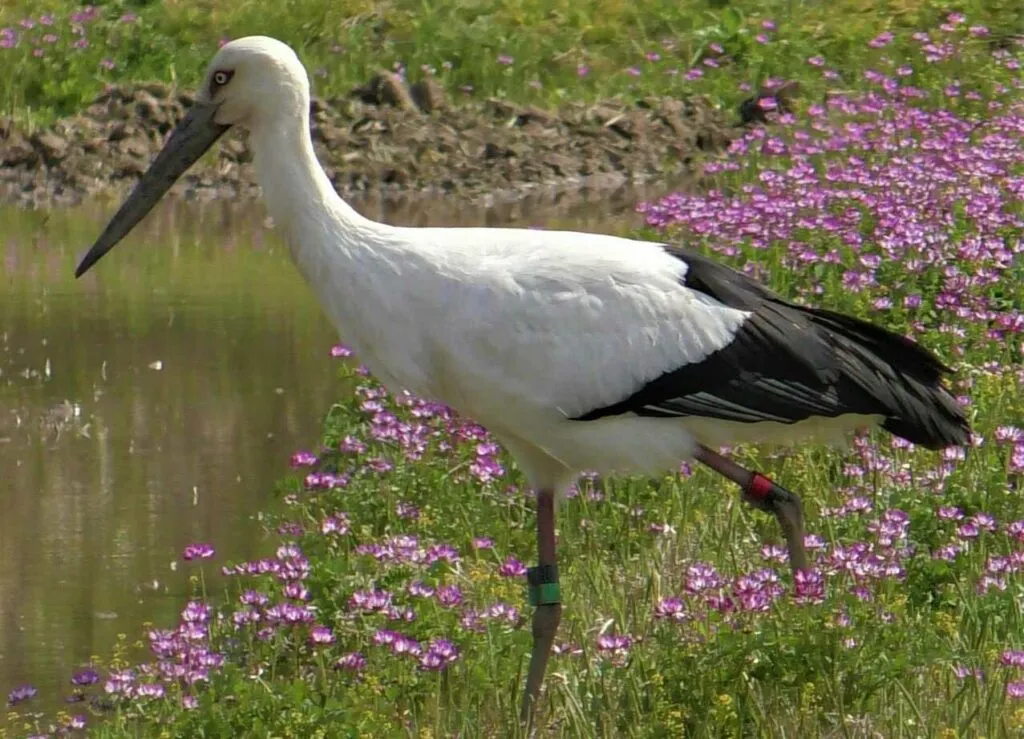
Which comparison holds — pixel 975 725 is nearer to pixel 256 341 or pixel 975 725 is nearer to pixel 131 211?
pixel 131 211

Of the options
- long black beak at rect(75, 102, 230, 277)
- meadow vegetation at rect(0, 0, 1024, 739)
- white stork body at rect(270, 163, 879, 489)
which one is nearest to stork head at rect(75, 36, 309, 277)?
long black beak at rect(75, 102, 230, 277)

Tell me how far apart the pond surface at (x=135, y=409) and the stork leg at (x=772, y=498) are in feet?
5.53

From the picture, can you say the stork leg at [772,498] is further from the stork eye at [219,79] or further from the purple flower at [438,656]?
the stork eye at [219,79]

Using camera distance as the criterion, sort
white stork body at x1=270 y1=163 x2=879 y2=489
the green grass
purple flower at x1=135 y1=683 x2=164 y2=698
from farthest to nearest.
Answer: the green grass → white stork body at x1=270 y1=163 x2=879 y2=489 → purple flower at x1=135 y1=683 x2=164 y2=698

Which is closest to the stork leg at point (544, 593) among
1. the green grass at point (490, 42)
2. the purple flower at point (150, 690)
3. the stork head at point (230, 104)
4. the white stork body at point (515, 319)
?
the white stork body at point (515, 319)

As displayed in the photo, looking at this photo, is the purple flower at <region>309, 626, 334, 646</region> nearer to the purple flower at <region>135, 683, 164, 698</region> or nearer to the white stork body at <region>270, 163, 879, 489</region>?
the purple flower at <region>135, 683, 164, 698</region>

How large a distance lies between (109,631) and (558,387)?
1598 mm

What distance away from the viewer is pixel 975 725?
163 inches

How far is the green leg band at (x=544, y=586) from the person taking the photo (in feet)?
16.5

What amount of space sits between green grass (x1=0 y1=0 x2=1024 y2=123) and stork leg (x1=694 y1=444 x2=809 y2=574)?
8.76 m

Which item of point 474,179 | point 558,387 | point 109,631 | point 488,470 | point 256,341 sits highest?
point 558,387

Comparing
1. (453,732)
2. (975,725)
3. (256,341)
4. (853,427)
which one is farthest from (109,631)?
(256,341)

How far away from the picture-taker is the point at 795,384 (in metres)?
4.94

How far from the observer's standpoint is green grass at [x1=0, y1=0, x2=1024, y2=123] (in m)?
14.5
